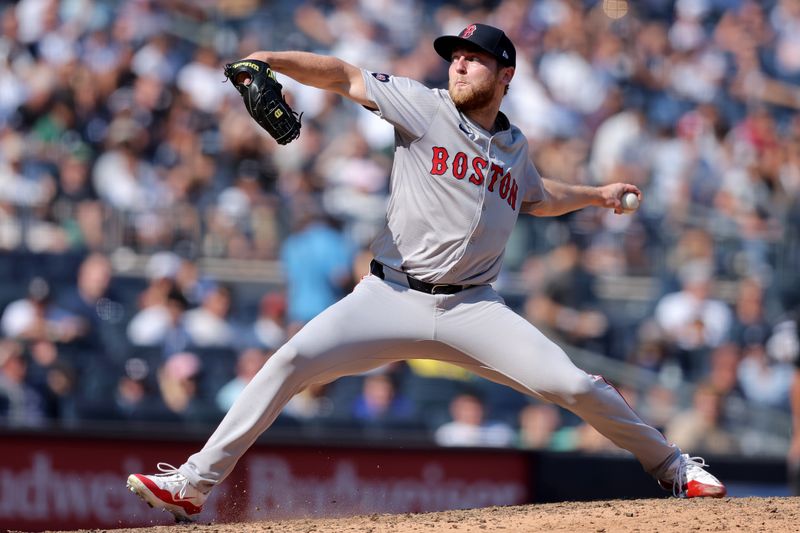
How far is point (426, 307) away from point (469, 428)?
3894 millimetres

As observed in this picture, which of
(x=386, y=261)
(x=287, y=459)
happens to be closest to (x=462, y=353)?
(x=386, y=261)

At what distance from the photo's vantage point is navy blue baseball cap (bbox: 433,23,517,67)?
486 cm

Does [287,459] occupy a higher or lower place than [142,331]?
lower

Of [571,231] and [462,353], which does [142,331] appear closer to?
[571,231]

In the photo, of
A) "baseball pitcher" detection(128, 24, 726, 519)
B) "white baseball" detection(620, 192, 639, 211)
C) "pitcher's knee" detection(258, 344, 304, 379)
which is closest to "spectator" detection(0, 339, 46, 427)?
"baseball pitcher" detection(128, 24, 726, 519)

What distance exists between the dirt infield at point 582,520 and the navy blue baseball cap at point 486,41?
180cm

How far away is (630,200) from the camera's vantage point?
18.1ft

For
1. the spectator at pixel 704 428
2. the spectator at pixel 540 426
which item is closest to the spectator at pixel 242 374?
the spectator at pixel 540 426

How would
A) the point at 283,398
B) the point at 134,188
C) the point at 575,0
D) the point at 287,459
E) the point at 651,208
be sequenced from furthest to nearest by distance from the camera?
the point at 575,0, the point at 651,208, the point at 134,188, the point at 287,459, the point at 283,398

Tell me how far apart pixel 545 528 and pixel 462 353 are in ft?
2.42

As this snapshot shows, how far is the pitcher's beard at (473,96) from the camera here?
491 cm

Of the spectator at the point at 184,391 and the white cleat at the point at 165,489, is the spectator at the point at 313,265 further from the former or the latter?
the white cleat at the point at 165,489

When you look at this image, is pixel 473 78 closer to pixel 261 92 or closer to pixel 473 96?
pixel 473 96

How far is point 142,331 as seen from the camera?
29.3 ft
